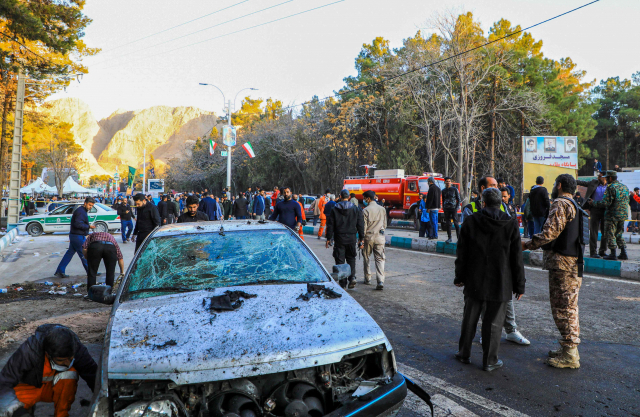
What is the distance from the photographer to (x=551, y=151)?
75.4 feet

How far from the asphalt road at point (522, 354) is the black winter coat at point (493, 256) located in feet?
2.46

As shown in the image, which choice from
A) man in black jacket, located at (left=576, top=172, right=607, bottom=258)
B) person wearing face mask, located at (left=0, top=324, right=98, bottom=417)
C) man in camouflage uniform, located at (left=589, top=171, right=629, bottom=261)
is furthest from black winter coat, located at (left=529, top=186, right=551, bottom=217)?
person wearing face mask, located at (left=0, top=324, right=98, bottom=417)

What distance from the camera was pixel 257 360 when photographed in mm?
2395

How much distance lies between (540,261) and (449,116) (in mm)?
19735

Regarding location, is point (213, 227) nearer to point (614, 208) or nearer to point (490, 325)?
point (490, 325)

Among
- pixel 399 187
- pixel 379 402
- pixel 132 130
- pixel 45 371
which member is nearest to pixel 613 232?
pixel 379 402

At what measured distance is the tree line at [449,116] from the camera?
27.7 m

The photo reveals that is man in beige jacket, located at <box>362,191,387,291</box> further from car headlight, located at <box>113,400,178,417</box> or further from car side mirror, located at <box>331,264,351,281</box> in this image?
car headlight, located at <box>113,400,178,417</box>

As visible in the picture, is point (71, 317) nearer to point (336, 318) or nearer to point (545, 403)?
point (336, 318)

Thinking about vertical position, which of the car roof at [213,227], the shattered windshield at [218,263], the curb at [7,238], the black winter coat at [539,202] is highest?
the black winter coat at [539,202]

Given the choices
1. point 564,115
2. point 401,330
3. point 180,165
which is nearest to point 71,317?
point 401,330

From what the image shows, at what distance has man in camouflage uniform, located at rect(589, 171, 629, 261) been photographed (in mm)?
9023

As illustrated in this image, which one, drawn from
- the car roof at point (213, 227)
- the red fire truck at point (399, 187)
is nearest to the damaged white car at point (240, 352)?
the car roof at point (213, 227)

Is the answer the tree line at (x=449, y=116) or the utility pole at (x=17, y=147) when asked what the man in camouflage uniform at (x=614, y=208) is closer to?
the tree line at (x=449, y=116)
